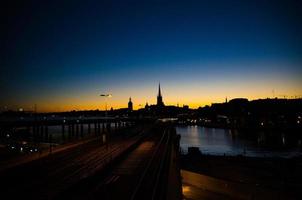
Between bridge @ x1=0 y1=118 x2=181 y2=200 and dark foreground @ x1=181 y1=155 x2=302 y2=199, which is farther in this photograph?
dark foreground @ x1=181 y1=155 x2=302 y2=199

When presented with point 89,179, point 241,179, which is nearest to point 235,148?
point 241,179

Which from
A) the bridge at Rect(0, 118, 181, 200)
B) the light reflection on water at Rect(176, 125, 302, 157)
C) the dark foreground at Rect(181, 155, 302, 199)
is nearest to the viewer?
the bridge at Rect(0, 118, 181, 200)

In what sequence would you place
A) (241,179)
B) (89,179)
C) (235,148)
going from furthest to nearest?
(235,148) → (241,179) → (89,179)

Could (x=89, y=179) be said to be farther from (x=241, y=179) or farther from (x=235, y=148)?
(x=235, y=148)

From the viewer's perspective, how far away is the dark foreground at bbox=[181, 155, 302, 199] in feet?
129

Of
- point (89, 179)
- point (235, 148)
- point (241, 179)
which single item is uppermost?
point (89, 179)

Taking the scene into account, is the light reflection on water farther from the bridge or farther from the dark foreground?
the bridge

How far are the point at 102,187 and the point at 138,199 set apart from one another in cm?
392

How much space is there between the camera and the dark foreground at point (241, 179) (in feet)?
129

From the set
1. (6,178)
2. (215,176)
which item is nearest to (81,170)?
(6,178)

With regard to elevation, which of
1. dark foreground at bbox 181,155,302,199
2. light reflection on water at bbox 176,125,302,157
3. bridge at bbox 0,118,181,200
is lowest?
light reflection on water at bbox 176,125,302,157

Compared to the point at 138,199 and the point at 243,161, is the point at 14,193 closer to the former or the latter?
the point at 138,199

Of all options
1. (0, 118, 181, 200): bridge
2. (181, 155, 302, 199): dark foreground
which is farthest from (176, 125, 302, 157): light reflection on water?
(0, 118, 181, 200): bridge

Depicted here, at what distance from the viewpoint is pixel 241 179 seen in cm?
4588
